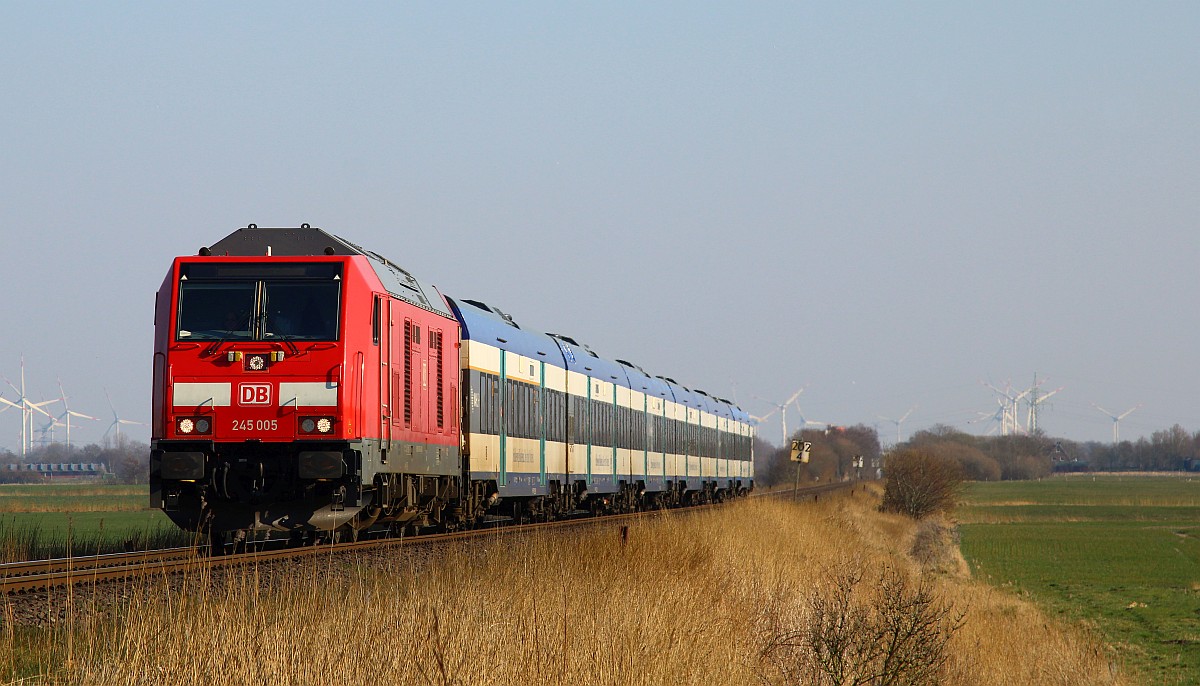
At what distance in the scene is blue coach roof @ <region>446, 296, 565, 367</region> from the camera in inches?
947

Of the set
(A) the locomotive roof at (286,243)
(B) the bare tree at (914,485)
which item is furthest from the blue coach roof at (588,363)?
(B) the bare tree at (914,485)

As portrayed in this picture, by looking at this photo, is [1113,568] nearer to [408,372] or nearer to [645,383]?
[645,383]

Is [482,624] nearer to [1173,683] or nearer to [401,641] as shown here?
[401,641]

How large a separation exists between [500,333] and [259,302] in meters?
9.72

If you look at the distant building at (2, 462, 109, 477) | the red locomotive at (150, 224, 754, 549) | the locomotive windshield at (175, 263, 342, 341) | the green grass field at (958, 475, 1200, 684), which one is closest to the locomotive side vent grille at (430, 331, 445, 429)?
the red locomotive at (150, 224, 754, 549)

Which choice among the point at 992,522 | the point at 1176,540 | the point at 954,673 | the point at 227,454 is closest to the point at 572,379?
the point at 954,673

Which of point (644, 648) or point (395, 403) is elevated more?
point (395, 403)

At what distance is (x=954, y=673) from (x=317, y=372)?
36.4 feet

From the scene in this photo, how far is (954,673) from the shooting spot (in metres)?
20.7

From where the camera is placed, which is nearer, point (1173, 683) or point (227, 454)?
point (227, 454)

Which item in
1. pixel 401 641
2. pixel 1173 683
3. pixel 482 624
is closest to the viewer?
pixel 401 641

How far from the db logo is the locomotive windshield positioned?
2.10ft

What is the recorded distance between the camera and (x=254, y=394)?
16.7 m

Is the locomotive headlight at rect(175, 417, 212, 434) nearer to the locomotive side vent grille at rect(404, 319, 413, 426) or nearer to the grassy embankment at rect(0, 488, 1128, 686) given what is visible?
the grassy embankment at rect(0, 488, 1128, 686)
